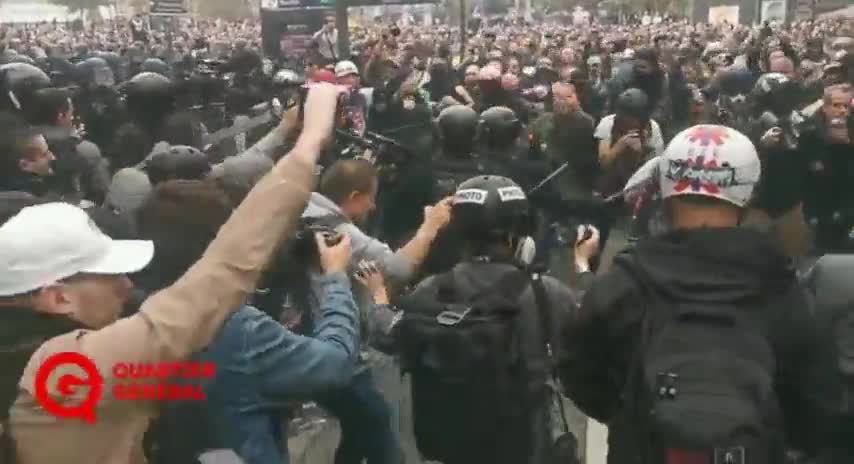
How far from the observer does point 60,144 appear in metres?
5.62

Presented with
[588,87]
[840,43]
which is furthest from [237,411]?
[840,43]

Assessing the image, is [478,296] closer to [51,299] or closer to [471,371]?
[471,371]

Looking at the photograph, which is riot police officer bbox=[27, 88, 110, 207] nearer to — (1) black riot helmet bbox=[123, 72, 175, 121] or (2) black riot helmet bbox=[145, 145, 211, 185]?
(1) black riot helmet bbox=[123, 72, 175, 121]

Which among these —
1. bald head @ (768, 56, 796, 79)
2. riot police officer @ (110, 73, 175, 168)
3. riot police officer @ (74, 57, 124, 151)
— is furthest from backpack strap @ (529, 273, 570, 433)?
bald head @ (768, 56, 796, 79)

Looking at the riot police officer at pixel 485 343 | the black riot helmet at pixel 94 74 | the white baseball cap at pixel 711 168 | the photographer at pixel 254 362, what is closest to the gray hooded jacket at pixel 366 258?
the riot police officer at pixel 485 343

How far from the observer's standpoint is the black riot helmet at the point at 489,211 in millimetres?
3547

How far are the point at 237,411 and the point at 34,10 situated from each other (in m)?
55.1

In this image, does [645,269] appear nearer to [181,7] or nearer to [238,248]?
[238,248]

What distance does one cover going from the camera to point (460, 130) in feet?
18.5

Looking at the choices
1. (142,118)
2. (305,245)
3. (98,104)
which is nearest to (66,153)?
(142,118)

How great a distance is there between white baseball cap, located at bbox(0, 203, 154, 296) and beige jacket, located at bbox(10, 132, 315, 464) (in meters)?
0.15

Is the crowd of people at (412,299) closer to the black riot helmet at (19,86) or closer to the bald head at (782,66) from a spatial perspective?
the black riot helmet at (19,86)

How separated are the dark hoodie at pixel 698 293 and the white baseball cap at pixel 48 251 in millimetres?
1250

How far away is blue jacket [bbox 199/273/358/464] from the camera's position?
112 inches
